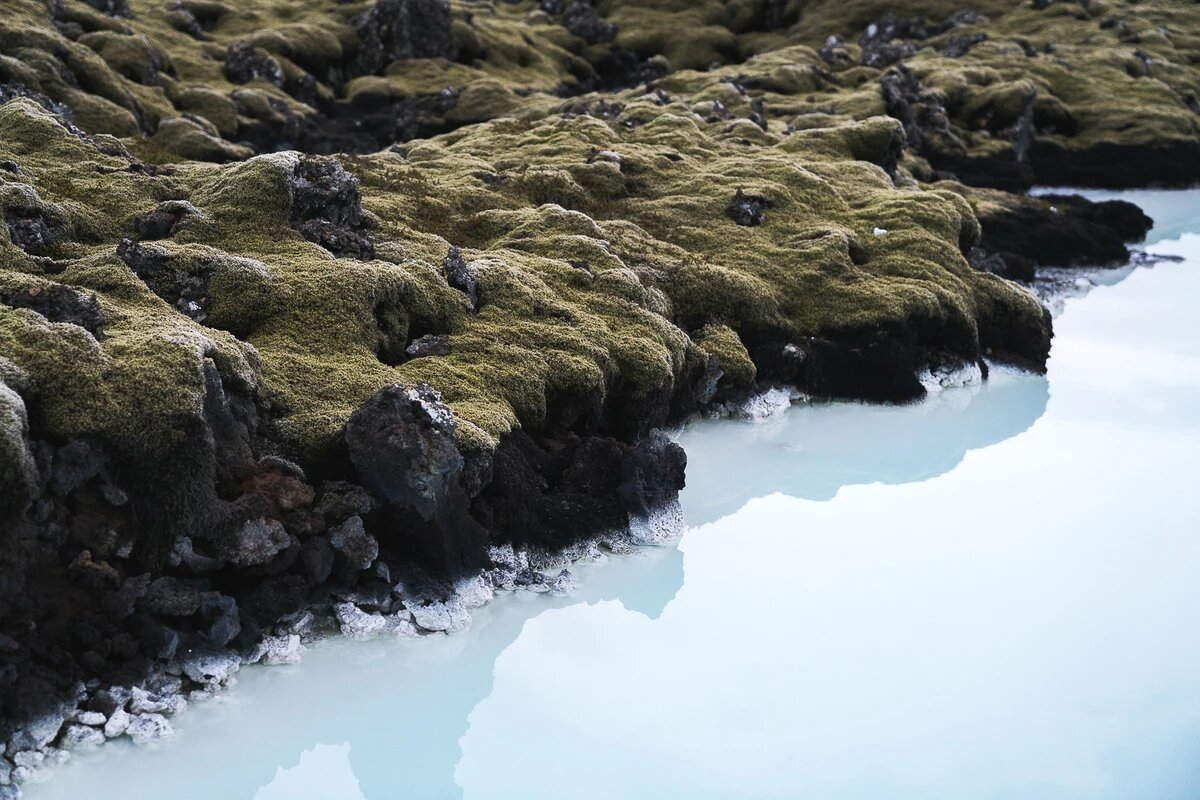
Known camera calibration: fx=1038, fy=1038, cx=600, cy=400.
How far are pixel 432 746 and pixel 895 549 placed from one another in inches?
421

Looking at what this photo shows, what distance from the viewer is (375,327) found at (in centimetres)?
2092

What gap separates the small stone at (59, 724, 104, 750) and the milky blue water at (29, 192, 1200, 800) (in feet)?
0.57

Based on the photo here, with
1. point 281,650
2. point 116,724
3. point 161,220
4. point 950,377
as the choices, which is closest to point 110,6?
point 161,220

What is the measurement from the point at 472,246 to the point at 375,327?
26.5ft

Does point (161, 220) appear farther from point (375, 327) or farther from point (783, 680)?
point (783, 680)

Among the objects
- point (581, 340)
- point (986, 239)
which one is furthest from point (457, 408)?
point (986, 239)

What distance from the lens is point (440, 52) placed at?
244 ft

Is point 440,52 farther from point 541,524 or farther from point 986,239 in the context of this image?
point 541,524

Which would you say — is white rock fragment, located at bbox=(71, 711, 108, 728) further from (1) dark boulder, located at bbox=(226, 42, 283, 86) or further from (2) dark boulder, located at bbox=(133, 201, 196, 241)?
(1) dark boulder, located at bbox=(226, 42, 283, 86)

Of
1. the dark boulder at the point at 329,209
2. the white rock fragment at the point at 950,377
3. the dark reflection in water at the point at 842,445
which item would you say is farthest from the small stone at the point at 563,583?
the white rock fragment at the point at 950,377

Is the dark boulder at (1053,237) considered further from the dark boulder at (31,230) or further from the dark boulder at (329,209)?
the dark boulder at (31,230)

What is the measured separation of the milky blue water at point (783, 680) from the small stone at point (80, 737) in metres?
0.17

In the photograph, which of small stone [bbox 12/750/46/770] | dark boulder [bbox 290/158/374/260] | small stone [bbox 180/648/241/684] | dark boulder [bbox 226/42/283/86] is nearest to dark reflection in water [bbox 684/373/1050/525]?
dark boulder [bbox 290/158/374/260]

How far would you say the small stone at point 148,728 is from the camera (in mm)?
12992
